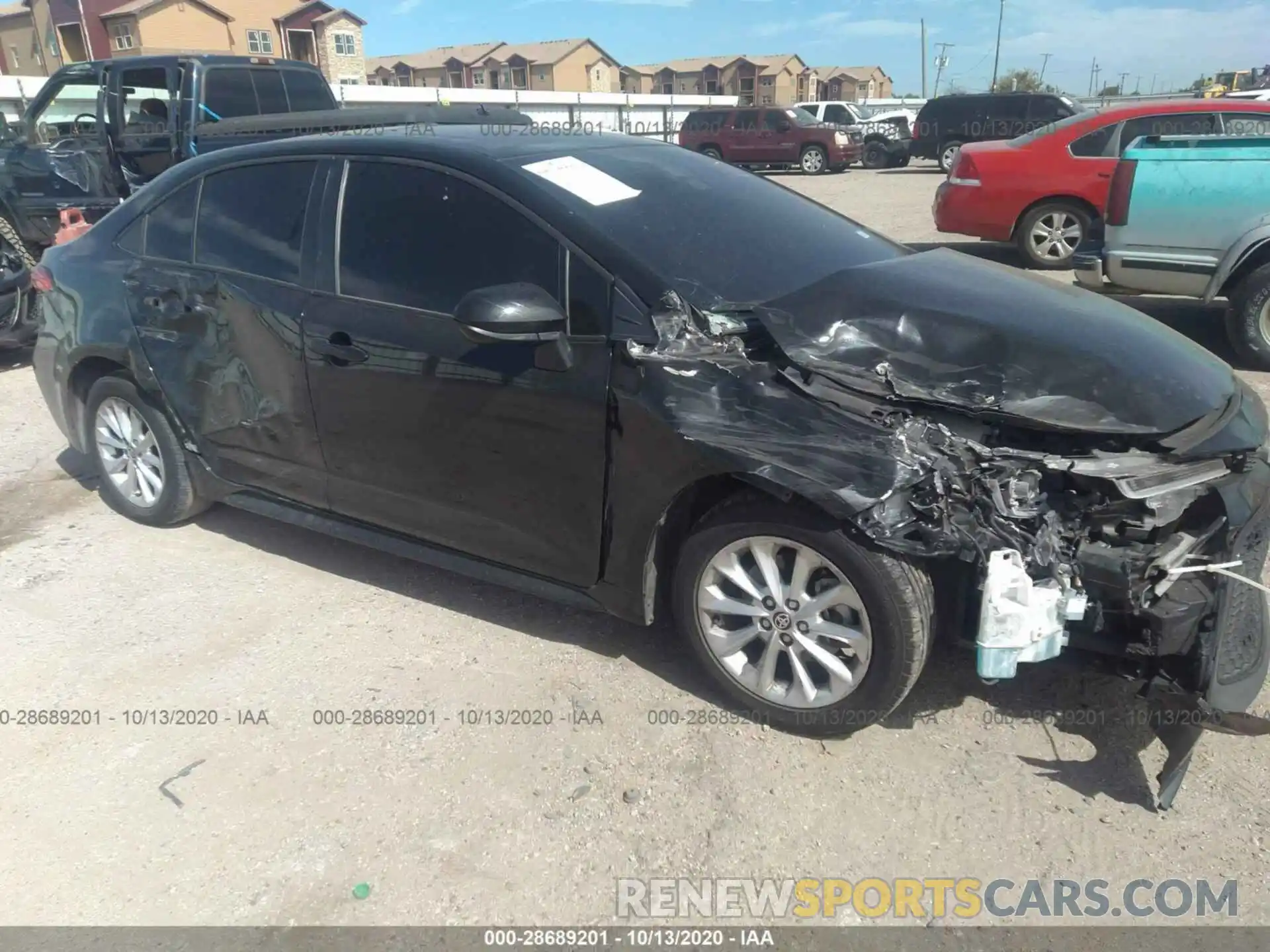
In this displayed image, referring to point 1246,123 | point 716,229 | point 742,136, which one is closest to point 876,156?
point 742,136

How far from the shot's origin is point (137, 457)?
443 centimetres

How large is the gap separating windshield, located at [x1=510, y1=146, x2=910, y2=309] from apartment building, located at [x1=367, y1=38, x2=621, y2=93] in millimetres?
68680

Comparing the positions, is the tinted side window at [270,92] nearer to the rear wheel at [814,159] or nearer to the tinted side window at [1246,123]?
the tinted side window at [1246,123]

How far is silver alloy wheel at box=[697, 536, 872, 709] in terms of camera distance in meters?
2.76

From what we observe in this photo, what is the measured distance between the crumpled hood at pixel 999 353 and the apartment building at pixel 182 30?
48.9m

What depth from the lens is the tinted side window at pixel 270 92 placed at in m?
8.99

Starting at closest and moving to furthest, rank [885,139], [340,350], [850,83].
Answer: [340,350], [885,139], [850,83]

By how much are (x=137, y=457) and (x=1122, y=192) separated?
6339 mm

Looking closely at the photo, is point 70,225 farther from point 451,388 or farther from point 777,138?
point 777,138

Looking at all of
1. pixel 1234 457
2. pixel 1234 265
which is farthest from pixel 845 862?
pixel 1234 265

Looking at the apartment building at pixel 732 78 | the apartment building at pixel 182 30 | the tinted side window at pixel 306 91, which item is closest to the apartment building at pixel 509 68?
the apartment building at pixel 732 78

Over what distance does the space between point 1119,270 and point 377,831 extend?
20.5 feet

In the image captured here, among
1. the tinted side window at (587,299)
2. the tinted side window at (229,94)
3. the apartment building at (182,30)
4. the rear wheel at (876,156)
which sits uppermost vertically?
the apartment building at (182,30)

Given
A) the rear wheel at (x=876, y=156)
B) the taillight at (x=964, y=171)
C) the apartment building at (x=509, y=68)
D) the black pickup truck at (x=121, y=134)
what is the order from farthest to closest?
the apartment building at (x=509, y=68), the rear wheel at (x=876, y=156), the taillight at (x=964, y=171), the black pickup truck at (x=121, y=134)
